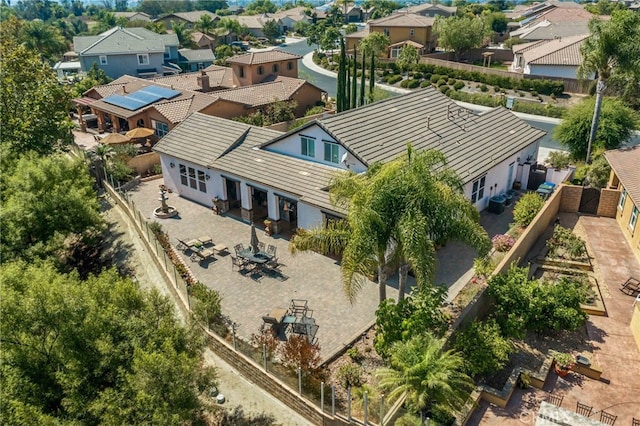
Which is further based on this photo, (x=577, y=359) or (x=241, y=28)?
(x=241, y=28)

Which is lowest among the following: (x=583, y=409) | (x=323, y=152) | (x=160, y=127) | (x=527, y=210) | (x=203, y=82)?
(x=583, y=409)

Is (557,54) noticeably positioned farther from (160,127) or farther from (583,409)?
(583,409)

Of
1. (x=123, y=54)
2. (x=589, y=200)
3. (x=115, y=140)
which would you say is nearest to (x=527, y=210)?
(x=589, y=200)

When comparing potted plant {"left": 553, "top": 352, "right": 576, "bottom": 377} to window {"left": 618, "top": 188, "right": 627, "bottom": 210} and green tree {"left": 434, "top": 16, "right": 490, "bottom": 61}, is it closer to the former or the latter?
window {"left": 618, "top": 188, "right": 627, "bottom": 210}

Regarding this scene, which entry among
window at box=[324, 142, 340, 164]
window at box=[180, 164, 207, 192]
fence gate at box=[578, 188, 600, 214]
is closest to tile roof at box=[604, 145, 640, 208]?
fence gate at box=[578, 188, 600, 214]

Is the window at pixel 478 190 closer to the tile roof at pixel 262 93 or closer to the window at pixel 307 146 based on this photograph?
the window at pixel 307 146

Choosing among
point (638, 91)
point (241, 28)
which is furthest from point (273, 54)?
point (241, 28)

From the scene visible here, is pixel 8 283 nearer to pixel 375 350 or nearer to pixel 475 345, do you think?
pixel 375 350

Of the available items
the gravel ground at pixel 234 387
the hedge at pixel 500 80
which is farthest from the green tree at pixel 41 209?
the hedge at pixel 500 80
